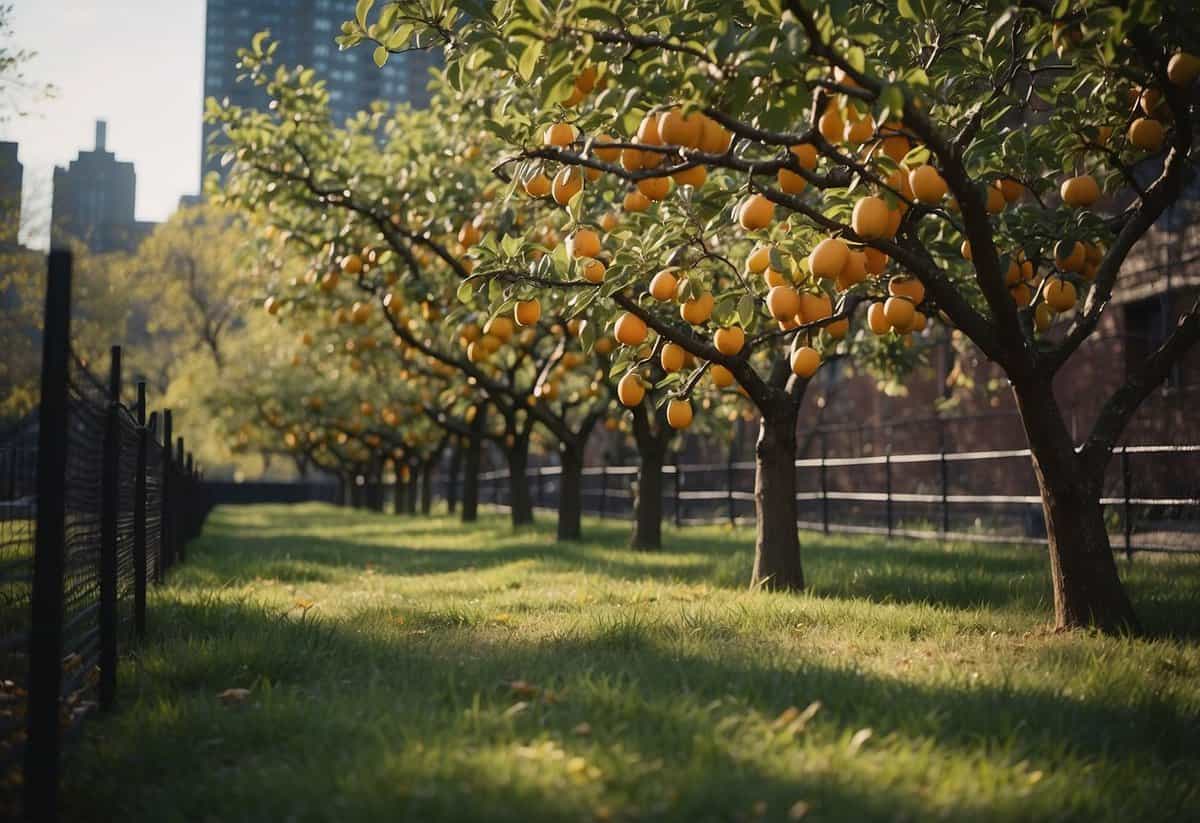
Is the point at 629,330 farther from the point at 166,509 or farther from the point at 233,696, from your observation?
the point at 166,509

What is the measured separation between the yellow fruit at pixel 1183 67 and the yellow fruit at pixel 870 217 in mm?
1740

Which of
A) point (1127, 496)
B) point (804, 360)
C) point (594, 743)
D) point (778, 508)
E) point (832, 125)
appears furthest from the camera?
point (1127, 496)

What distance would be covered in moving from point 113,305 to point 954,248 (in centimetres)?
2874

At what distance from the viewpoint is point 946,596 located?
8148 mm

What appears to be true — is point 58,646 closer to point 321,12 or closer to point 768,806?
point 768,806

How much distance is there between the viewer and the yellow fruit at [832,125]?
4.62 metres

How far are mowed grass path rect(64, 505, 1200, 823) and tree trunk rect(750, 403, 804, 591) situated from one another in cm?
83

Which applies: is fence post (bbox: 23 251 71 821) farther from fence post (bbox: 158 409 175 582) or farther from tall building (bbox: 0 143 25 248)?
tall building (bbox: 0 143 25 248)

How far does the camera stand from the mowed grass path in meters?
3.31

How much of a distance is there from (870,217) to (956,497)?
10.8 metres

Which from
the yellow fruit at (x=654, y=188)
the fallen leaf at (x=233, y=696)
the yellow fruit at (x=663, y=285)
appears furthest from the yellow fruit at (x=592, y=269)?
the fallen leaf at (x=233, y=696)

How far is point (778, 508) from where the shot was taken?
28.8ft

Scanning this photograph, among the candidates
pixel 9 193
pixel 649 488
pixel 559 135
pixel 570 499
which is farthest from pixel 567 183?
pixel 9 193

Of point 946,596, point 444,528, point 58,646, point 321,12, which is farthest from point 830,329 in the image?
point 321,12
